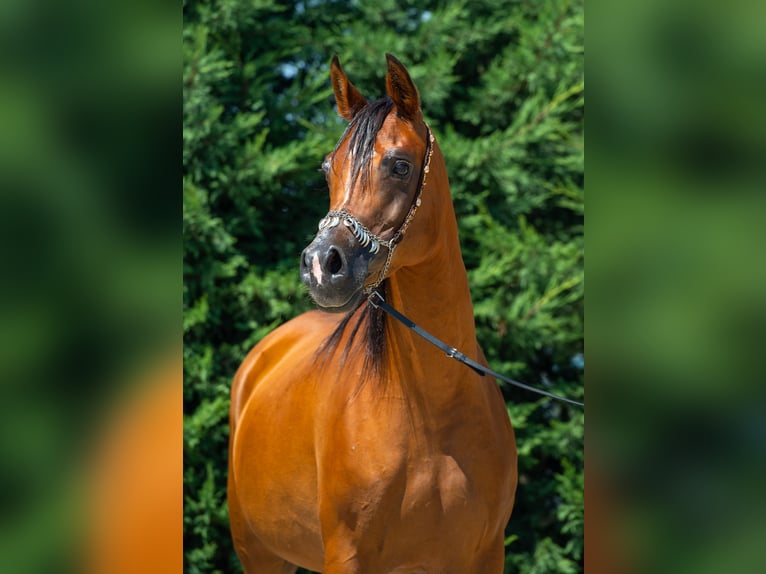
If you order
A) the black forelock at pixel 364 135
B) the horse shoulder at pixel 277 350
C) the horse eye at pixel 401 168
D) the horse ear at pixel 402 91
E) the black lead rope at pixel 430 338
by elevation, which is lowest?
the horse shoulder at pixel 277 350

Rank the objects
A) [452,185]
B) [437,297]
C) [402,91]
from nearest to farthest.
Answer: [402,91] → [437,297] → [452,185]

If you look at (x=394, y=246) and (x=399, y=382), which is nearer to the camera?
(x=394, y=246)

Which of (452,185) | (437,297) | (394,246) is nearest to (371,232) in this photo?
(394,246)

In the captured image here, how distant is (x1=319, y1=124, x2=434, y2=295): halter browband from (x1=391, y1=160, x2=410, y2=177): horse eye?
0.07 metres

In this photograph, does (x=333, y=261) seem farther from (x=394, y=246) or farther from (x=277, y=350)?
(x=277, y=350)

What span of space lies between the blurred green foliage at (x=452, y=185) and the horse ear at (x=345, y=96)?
216 centimetres

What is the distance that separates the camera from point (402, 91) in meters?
2.32

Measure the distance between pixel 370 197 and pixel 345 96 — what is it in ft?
1.47

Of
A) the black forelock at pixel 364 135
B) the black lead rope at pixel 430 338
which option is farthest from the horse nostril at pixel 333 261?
the black lead rope at pixel 430 338

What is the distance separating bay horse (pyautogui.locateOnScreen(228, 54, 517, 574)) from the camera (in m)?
2.21

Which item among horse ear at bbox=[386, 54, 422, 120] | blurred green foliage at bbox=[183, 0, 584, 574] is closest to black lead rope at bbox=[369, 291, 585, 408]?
horse ear at bbox=[386, 54, 422, 120]

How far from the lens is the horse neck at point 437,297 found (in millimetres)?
2408
